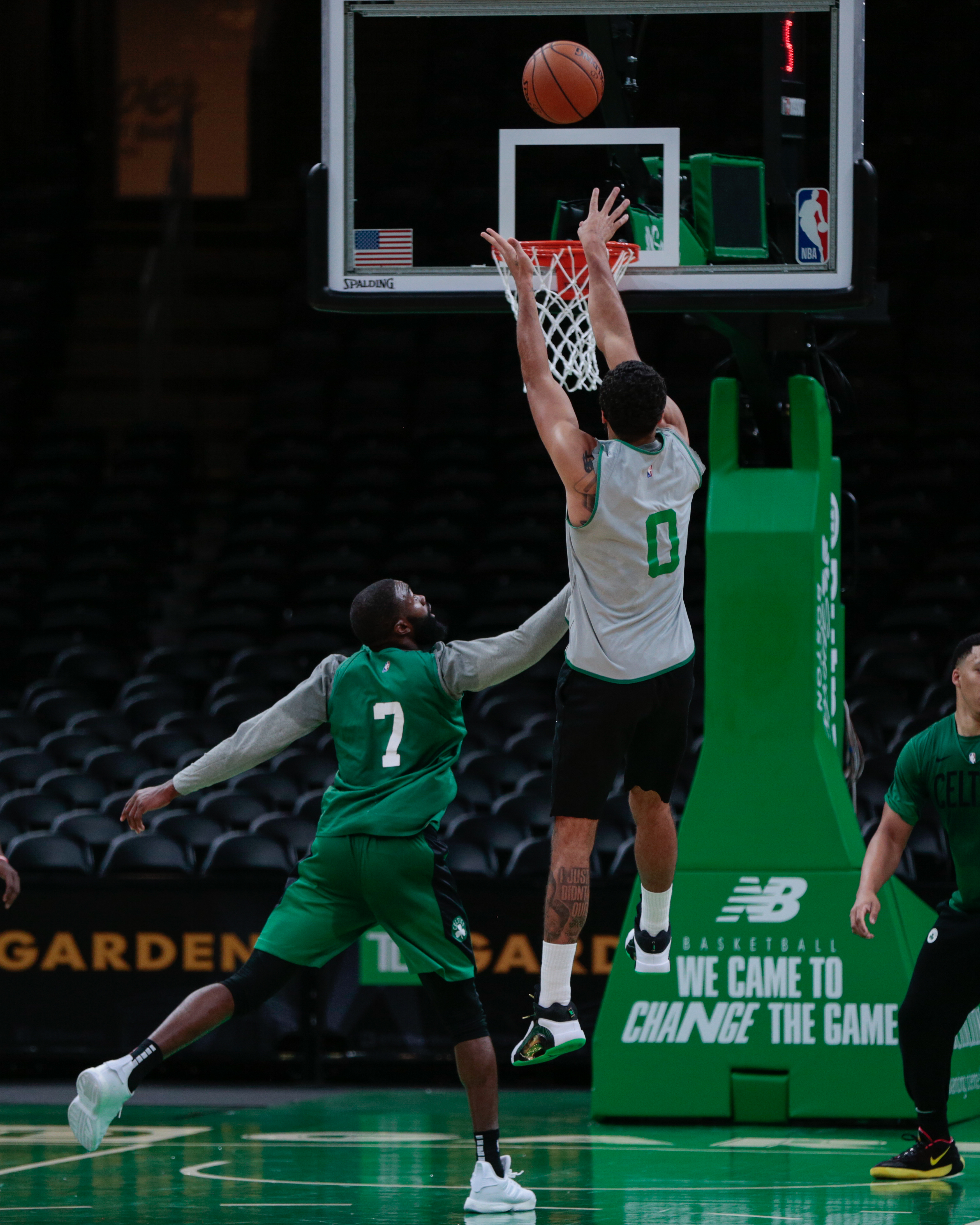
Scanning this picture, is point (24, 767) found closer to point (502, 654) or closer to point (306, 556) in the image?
point (306, 556)

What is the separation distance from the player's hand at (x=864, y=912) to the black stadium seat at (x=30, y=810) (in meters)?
6.21

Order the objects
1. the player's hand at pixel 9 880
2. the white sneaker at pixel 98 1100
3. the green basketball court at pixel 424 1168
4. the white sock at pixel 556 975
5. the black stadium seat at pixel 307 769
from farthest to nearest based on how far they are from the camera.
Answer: the black stadium seat at pixel 307 769
the player's hand at pixel 9 880
the green basketball court at pixel 424 1168
the white sneaker at pixel 98 1100
the white sock at pixel 556 975

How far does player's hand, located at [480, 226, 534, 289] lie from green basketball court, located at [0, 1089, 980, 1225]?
3.37 metres

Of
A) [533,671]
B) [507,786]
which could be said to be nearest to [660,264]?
[507,786]

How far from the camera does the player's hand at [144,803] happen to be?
23.5ft

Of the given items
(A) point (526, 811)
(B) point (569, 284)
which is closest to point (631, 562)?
(B) point (569, 284)

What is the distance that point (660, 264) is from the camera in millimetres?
7668

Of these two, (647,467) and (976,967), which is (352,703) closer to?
(647,467)

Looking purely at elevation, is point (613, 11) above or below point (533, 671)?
above

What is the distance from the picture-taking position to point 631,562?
21.1ft

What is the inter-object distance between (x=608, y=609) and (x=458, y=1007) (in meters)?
1.69

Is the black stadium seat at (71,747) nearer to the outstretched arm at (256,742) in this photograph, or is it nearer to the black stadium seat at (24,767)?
the black stadium seat at (24,767)

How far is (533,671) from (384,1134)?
5.81 m

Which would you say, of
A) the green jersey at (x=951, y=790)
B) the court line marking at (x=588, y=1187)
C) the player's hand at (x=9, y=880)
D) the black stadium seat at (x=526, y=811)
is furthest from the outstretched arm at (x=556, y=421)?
the black stadium seat at (x=526, y=811)
